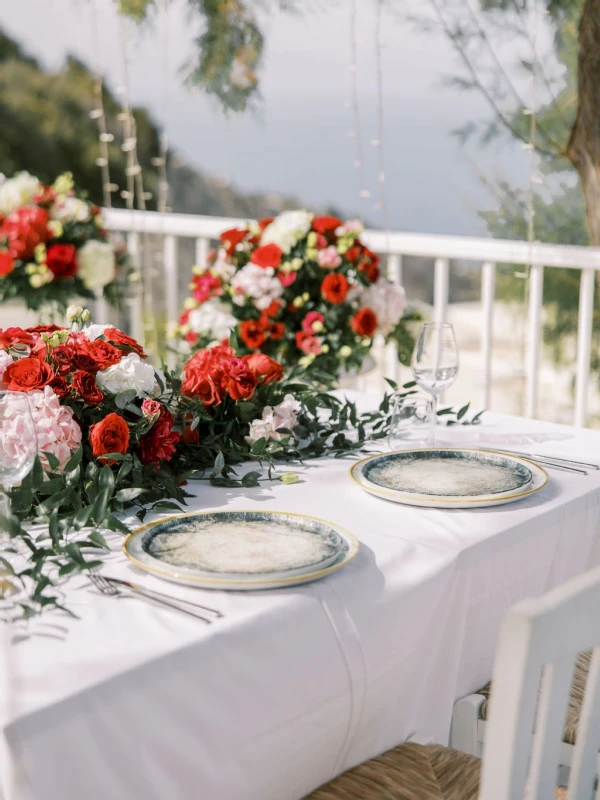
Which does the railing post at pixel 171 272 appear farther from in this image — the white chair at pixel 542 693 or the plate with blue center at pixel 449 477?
the white chair at pixel 542 693

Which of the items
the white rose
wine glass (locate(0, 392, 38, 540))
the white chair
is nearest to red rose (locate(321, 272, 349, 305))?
the white rose

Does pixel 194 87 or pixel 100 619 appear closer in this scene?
pixel 100 619

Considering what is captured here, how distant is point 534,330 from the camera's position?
9.77 feet

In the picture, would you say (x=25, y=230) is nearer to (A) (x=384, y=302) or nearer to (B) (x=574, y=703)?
(A) (x=384, y=302)

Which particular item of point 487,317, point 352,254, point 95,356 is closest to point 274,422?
point 95,356

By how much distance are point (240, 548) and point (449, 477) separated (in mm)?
420

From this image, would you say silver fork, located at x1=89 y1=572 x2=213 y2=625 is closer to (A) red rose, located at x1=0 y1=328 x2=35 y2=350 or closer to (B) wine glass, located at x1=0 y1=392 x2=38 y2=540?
(B) wine glass, located at x1=0 y1=392 x2=38 y2=540

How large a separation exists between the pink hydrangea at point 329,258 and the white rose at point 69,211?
3.12 feet

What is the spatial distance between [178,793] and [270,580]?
0.23m

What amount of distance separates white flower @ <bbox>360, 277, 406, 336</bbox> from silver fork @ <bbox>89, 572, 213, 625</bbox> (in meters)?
1.55

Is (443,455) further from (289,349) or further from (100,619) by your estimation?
(289,349)

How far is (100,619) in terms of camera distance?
0.91m

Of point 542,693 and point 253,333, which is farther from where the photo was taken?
point 253,333

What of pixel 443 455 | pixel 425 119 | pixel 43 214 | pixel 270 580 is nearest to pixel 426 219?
pixel 425 119
